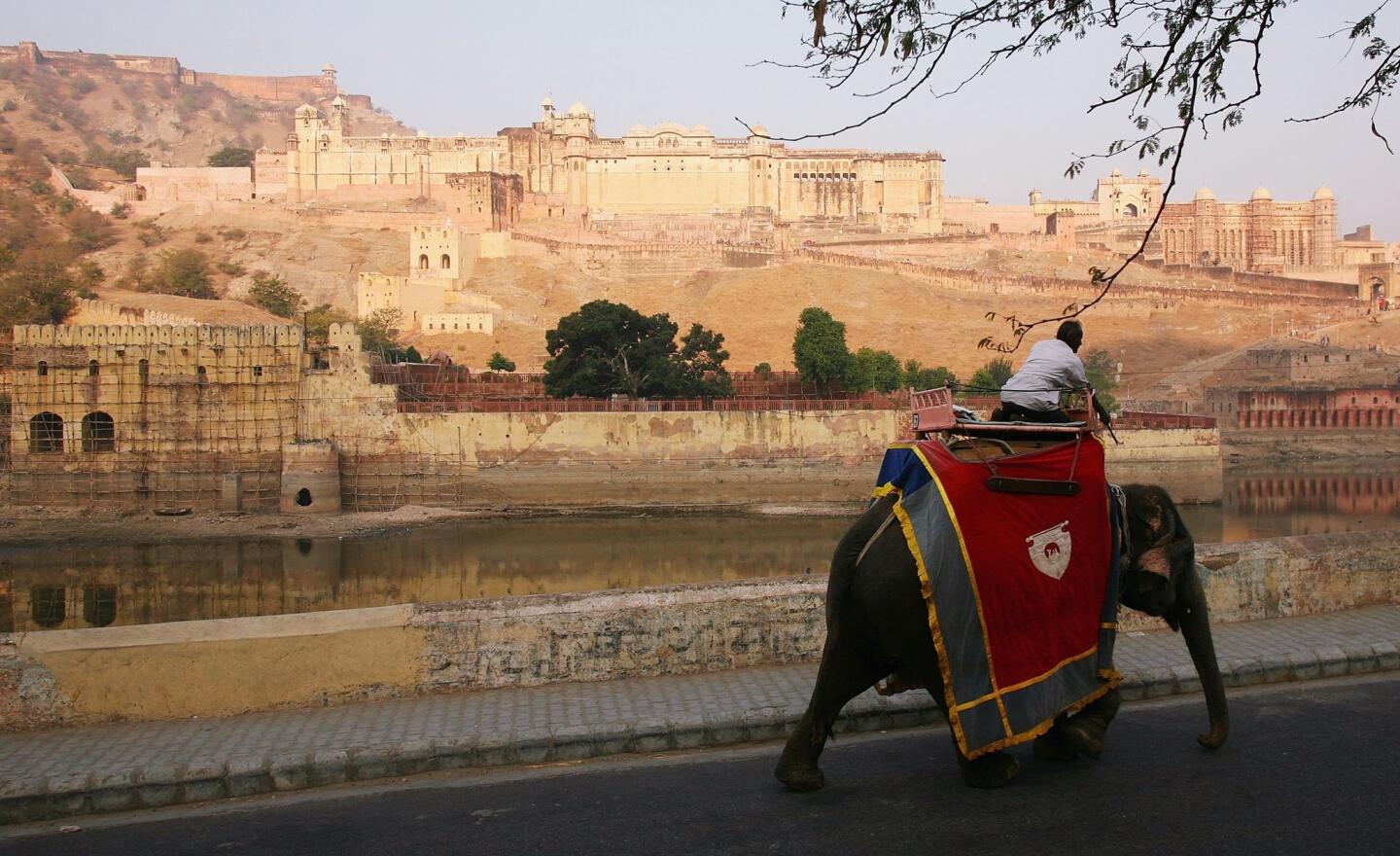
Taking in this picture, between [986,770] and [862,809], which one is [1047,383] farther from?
[862,809]

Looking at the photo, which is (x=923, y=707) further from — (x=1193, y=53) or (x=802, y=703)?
(x=1193, y=53)

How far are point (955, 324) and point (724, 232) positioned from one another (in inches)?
705

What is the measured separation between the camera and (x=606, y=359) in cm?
3422

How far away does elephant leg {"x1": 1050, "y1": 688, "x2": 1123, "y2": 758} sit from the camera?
5074 millimetres

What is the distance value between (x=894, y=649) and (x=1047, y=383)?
4.57 feet

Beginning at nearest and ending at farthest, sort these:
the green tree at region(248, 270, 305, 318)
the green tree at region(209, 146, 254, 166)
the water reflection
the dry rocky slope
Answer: the water reflection < the green tree at region(248, 270, 305, 318) < the dry rocky slope < the green tree at region(209, 146, 254, 166)

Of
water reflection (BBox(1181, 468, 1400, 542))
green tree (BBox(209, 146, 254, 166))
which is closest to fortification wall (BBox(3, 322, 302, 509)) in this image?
water reflection (BBox(1181, 468, 1400, 542))

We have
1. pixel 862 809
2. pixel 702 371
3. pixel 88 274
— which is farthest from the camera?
pixel 88 274

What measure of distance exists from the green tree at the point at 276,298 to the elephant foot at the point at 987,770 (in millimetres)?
50631

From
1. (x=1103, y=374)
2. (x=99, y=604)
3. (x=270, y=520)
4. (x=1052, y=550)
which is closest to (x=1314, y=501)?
(x=1103, y=374)

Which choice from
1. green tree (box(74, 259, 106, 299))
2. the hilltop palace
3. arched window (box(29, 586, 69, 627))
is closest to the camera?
arched window (box(29, 586, 69, 627))

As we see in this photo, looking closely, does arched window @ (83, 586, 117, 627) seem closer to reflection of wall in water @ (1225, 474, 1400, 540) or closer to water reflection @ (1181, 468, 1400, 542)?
water reflection @ (1181, 468, 1400, 542)

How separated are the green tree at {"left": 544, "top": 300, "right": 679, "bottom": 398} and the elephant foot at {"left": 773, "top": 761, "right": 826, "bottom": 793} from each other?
1141 inches

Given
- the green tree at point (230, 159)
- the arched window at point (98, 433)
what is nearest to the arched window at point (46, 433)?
the arched window at point (98, 433)
